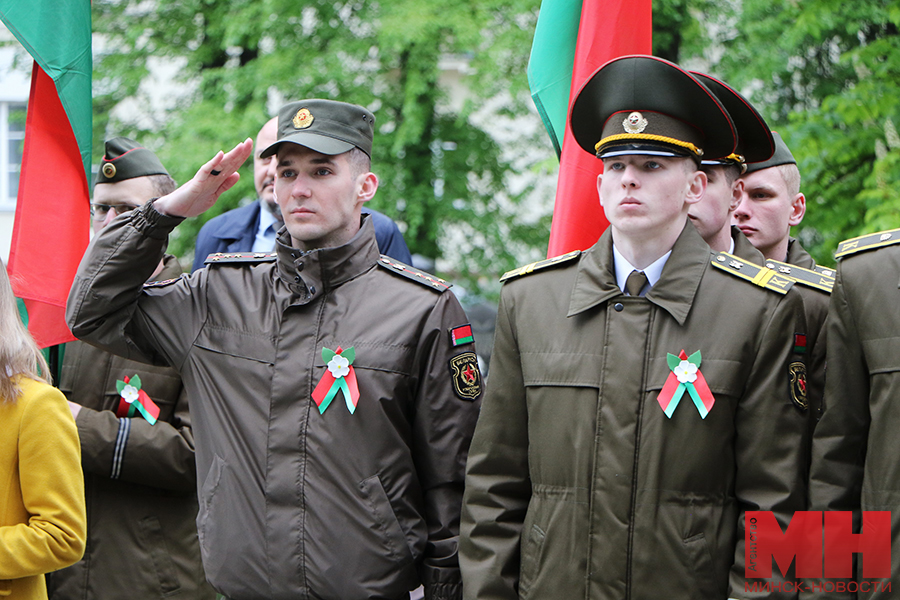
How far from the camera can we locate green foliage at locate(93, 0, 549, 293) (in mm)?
11062

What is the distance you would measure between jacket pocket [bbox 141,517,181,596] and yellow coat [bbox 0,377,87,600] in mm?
984

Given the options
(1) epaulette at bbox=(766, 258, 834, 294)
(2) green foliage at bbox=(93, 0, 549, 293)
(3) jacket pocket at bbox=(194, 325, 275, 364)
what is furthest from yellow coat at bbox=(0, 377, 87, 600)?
(2) green foliage at bbox=(93, 0, 549, 293)

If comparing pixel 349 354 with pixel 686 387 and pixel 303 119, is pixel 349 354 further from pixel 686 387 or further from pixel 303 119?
pixel 686 387

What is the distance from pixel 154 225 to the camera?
340 centimetres

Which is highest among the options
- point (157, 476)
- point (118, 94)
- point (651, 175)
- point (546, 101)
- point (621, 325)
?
point (118, 94)

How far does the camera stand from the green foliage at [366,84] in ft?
36.3

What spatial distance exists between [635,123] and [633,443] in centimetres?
94

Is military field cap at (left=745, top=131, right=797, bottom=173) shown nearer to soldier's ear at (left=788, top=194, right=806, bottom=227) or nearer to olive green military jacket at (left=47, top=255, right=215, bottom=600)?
soldier's ear at (left=788, top=194, right=806, bottom=227)

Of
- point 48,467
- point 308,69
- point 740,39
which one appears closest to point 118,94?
point 308,69

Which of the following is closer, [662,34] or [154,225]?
[154,225]

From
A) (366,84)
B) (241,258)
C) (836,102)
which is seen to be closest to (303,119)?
(241,258)

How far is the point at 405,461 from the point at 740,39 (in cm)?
819

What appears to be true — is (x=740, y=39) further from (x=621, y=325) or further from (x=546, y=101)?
(x=621, y=325)

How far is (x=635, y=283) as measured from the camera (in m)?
2.96
